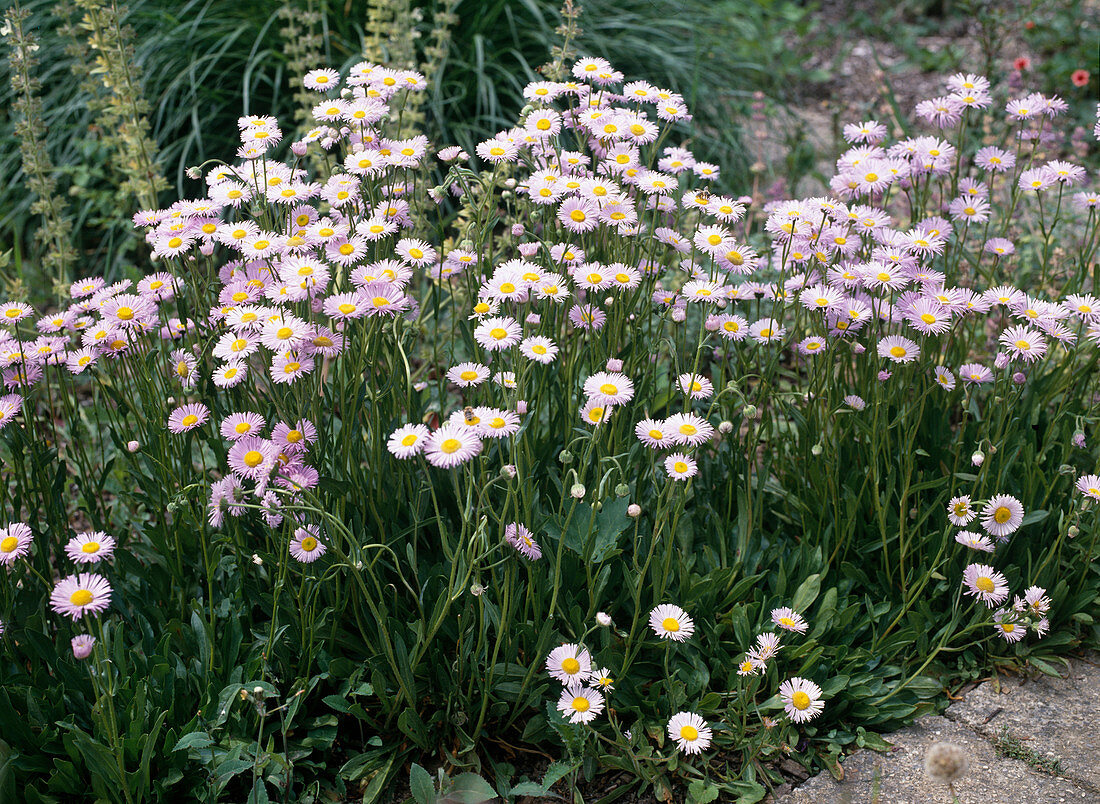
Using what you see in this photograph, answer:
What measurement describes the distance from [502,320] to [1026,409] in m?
1.38

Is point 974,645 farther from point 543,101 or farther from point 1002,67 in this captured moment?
point 1002,67

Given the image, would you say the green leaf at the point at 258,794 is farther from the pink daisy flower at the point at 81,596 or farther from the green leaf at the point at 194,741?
the pink daisy flower at the point at 81,596

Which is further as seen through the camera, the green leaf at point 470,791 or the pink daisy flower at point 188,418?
the pink daisy flower at point 188,418

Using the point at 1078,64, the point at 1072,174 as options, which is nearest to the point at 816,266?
the point at 1072,174

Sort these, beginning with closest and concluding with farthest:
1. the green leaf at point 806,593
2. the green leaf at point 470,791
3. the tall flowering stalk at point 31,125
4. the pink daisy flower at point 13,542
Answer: the pink daisy flower at point 13,542 < the green leaf at point 470,791 < the green leaf at point 806,593 < the tall flowering stalk at point 31,125

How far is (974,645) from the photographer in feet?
6.73

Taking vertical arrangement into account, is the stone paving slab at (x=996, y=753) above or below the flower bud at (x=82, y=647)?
below

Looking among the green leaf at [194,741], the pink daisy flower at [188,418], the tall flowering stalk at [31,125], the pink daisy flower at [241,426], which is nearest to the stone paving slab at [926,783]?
the green leaf at [194,741]

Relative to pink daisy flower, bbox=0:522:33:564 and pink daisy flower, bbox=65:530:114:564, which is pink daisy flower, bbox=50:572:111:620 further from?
pink daisy flower, bbox=0:522:33:564

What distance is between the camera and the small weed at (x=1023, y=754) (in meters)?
1.76

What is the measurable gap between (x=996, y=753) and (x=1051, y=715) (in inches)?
7.6

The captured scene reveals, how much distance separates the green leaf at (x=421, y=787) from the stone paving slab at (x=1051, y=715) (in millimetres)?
1095

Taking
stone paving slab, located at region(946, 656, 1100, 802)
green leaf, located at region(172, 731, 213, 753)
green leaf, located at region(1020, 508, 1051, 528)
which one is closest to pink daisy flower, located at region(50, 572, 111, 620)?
green leaf, located at region(172, 731, 213, 753)

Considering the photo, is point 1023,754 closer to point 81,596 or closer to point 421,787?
point 421,787
